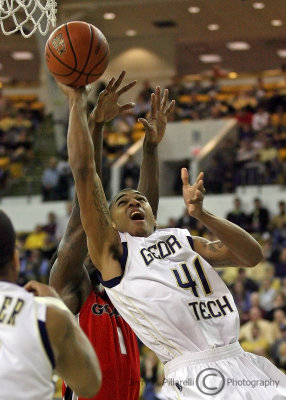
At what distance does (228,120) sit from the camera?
20.2m

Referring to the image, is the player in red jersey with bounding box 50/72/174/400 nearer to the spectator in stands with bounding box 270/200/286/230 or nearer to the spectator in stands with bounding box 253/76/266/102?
the spectator in stands with bounding box 270/200/286/230

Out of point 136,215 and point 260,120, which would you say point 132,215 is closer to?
point 136,215

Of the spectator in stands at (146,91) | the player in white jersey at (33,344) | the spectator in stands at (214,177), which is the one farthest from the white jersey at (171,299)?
the spectator in stands at (146,91)

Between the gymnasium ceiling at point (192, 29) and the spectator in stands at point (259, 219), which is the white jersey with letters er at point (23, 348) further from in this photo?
the gymnasium ceiling at point (192, 29)

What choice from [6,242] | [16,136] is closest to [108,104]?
[6,242]

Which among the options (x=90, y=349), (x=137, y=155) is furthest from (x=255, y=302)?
(x=90, y=349)

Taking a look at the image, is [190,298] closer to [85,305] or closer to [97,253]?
[97,253]

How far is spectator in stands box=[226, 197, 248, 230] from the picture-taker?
52.2ft

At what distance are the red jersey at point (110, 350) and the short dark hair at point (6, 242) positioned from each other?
6.69ft

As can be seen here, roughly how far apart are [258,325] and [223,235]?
7.44m

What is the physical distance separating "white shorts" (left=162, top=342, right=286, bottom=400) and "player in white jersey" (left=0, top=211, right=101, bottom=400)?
1382mm

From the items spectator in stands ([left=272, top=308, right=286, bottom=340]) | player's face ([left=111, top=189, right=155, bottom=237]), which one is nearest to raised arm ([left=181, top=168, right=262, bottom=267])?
player's face ([left=111, top=189, right=155, bottom=237])

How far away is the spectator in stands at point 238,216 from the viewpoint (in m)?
15.9

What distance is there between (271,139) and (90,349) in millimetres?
16157
